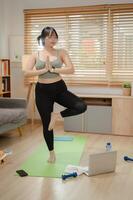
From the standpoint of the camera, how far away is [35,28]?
5.49 m

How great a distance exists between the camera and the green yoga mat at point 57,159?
3.14m

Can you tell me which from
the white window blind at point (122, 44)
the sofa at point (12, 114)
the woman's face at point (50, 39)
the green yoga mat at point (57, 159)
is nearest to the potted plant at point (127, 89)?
the white window blind at point (122, 44)

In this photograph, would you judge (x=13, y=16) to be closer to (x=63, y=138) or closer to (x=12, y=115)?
(x=12, y=115)

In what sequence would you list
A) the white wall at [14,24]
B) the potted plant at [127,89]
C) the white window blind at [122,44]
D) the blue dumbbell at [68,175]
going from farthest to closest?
the white wall at [14,24], the white window blind at [122,44], the potted plant at [127,89], the blue dumbbell at [68,175]

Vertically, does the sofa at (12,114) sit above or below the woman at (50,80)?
below

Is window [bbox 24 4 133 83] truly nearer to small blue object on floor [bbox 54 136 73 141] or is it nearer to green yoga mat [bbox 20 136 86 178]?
small blue object on floor [bbox 54 136 73 141]

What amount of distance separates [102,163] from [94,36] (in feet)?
8.97

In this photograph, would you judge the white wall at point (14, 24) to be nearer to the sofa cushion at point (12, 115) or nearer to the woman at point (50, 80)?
the sofa cushion at point (12, 115)

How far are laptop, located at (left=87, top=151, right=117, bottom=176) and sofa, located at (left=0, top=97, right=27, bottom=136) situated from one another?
5.22ft

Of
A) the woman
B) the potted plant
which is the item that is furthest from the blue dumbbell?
the potted plant

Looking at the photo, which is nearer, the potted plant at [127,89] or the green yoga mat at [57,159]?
the green yoga mat at [57,159]

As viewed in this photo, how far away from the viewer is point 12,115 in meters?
4.32

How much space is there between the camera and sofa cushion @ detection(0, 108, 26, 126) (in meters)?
4.14

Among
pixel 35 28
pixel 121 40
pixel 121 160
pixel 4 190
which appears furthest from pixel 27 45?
pixel 4 190
